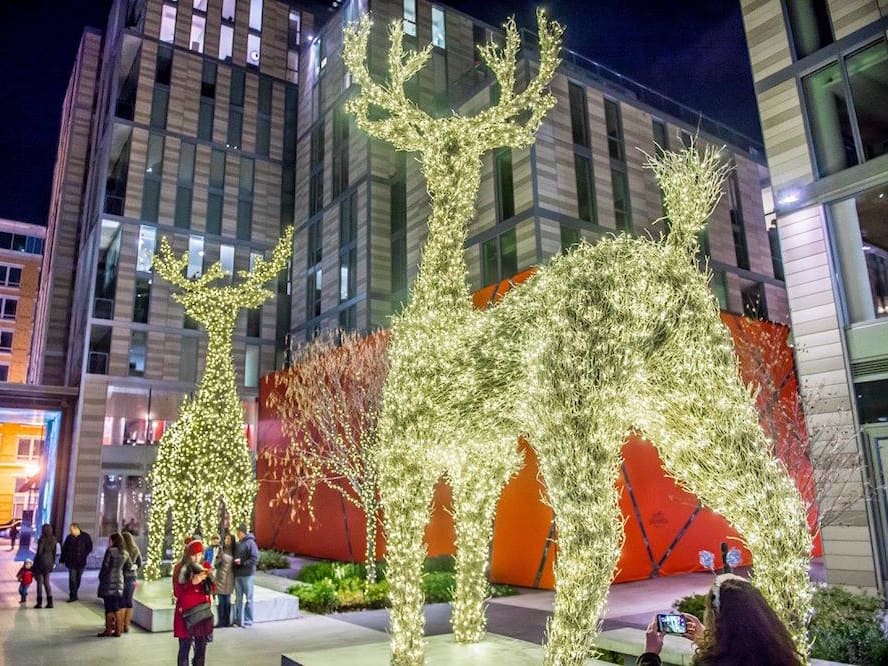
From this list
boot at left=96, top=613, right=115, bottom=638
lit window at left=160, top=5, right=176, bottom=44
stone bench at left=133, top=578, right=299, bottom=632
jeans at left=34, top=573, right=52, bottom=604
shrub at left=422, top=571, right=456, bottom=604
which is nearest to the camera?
boot at left=96, top=613, right=115, bottom=638

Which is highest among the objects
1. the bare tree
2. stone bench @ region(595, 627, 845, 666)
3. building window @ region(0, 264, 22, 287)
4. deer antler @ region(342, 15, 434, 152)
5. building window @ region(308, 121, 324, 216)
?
building window @ region(0, 264, 22, 287)

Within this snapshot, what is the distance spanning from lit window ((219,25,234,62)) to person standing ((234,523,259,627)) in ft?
91.3

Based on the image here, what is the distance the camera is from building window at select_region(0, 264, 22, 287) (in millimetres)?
52844

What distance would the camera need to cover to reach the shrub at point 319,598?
1230cm

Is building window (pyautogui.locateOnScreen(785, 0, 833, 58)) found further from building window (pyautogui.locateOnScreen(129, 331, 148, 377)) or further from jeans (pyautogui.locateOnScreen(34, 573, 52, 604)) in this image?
building window (pyautogui.locateOnScreen(129, 331, 148, 377))

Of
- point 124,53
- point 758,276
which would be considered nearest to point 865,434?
point 758,276

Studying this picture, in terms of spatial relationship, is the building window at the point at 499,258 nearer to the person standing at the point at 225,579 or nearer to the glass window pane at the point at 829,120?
the glass window pane at the point at 829,120

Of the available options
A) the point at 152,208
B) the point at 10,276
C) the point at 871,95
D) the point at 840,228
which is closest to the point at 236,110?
the point at 152,208

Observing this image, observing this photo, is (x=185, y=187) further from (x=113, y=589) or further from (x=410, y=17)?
(x=113, y=589)

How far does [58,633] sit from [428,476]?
8736 millimetres

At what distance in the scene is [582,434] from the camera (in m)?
3.87

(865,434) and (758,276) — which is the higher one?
(758,276)

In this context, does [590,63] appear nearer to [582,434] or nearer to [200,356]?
[200,356]

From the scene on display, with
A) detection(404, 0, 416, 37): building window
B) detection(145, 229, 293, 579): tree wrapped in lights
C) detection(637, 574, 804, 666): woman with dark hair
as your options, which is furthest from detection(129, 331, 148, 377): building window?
detection(637, 574, 804, 666): woman with dark hair
